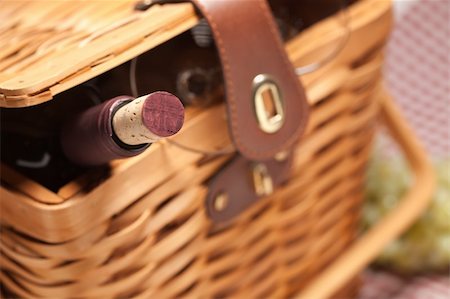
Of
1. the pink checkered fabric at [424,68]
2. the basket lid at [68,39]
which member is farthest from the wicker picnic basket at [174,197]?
the pink checkered fabric at [424,68]

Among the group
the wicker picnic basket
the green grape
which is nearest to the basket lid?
the wicker picnic basket

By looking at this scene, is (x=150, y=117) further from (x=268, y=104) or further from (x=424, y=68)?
(x=424, y=68)

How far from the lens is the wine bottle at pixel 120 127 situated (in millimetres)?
303

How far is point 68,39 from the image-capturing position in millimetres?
367

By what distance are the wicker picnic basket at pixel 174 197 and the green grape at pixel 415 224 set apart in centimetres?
7

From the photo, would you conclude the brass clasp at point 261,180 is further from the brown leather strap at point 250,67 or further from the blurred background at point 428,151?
the blurred background at point 428,151

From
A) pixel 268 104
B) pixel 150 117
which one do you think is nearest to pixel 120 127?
pixel 150 117

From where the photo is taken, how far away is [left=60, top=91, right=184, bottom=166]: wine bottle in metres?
0.30

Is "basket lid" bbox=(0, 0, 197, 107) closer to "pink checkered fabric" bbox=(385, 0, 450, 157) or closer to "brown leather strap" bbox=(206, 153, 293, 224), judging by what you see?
"brown leather strap" bbox=(206, 153, 293, 224)

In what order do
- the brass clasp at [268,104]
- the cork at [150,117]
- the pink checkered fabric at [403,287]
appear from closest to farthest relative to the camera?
1. the cork at [150,117]
2. the brass clasp at [268,104]
3. the pink checkered fabric at [403,287]

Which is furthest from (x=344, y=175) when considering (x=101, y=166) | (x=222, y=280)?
(x=101, y=166)

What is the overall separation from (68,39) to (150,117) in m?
0.10

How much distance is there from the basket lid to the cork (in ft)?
0.10

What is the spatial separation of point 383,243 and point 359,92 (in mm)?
149
